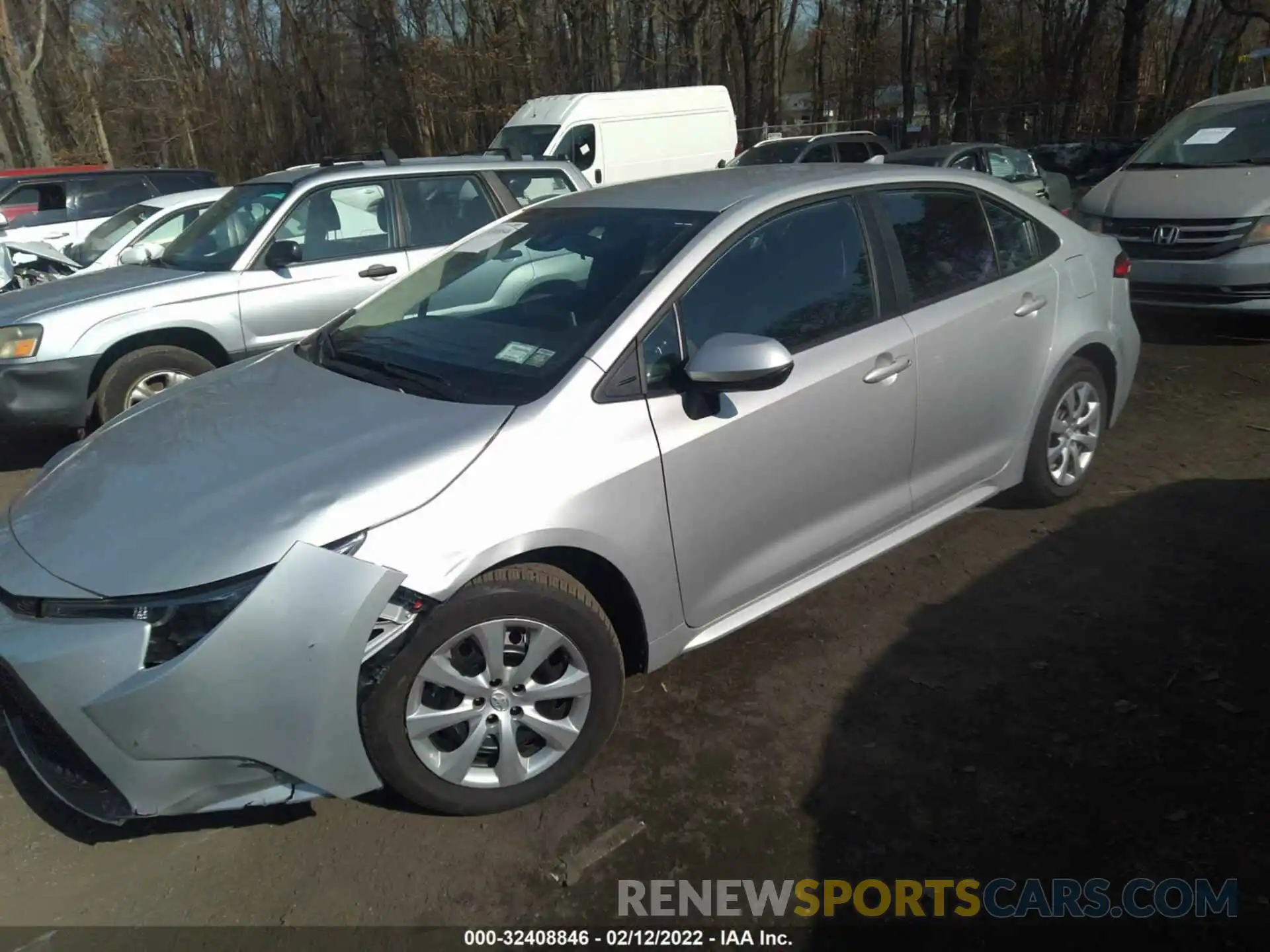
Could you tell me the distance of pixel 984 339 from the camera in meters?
3.99

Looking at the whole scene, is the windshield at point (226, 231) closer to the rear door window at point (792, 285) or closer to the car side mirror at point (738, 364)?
the rear door window at point (792, 285)

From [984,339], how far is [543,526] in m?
2.20

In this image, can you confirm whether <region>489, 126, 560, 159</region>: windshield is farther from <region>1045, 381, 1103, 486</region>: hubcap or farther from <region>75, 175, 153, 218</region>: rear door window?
<region>1045, 381, 1103, 486</region>: hubcap

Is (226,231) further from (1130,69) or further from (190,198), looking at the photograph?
(1130,69)

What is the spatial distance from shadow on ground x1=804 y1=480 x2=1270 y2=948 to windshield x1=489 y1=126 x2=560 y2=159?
13.7 meters

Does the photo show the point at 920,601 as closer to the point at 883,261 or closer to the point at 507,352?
the point at 883,261

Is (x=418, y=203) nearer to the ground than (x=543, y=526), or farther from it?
farther from it

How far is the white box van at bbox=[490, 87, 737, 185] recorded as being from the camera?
1642cm

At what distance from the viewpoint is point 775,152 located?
16.4m

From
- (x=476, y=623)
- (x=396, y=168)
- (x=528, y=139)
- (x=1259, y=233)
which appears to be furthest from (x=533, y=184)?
(x=528, y=139)

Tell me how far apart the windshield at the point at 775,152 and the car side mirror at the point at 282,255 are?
35.8ft

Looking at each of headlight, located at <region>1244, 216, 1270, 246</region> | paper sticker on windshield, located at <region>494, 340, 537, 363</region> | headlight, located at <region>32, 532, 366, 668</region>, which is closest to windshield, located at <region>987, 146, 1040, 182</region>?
headlight, located at <region>1244, 216, 1270, 246</region>

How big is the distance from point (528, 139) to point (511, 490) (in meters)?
15.3

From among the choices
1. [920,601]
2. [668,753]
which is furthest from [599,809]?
[920,601]
